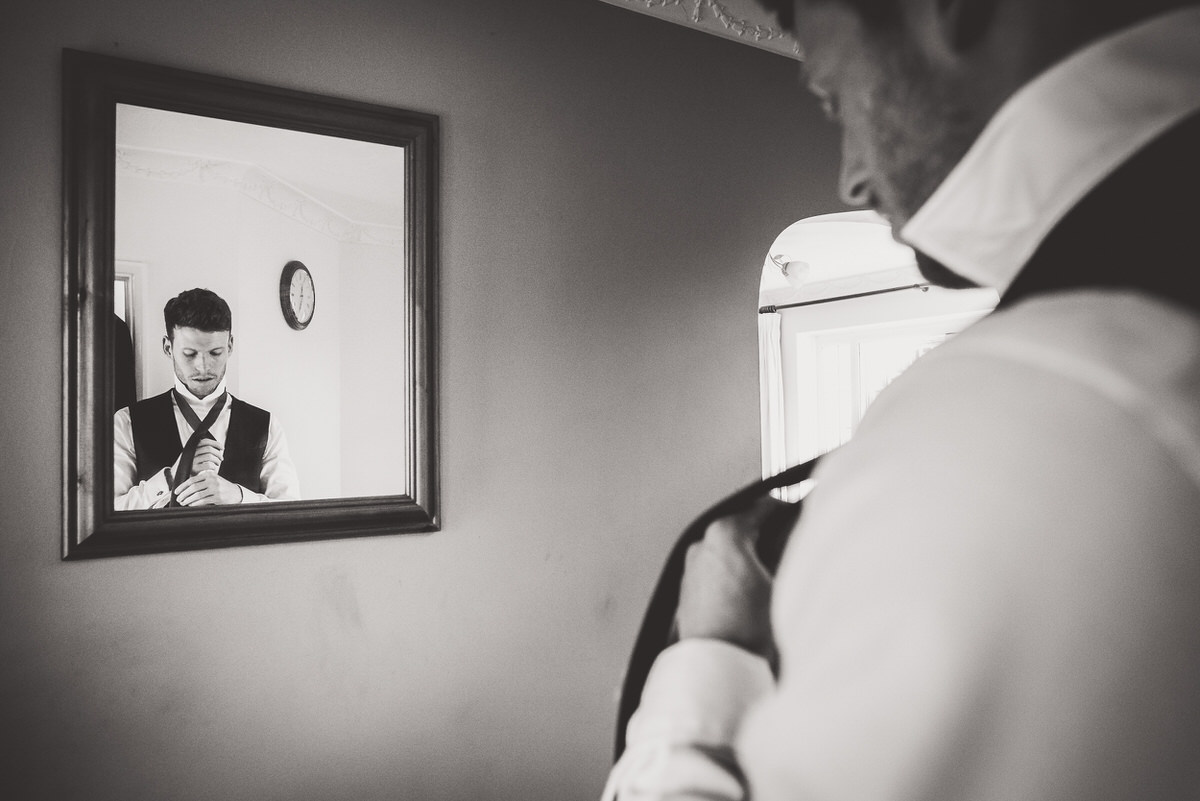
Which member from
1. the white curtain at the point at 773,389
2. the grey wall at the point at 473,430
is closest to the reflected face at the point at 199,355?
the grey wall at the point at 473,430

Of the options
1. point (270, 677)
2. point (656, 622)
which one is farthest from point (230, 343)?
point (656, 622)

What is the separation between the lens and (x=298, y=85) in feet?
6.59

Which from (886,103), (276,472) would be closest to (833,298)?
(276,472)

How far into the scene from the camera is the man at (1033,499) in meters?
0.32

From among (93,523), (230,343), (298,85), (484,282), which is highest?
(298,85)

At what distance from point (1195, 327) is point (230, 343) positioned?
73.6 inches

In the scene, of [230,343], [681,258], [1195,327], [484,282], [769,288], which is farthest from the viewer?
[769,288]

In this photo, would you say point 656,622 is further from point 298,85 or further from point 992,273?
point 298,85

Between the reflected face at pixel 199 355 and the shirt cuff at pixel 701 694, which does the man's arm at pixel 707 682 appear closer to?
the shirt cuff at pixel 701 694

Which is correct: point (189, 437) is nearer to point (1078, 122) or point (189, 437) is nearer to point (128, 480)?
point (128, 480)

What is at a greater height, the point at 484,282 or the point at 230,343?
the point at 484,282

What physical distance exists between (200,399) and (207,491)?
0.68 ft

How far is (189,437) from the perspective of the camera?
5.94 ft

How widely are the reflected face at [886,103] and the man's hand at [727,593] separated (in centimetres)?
23
